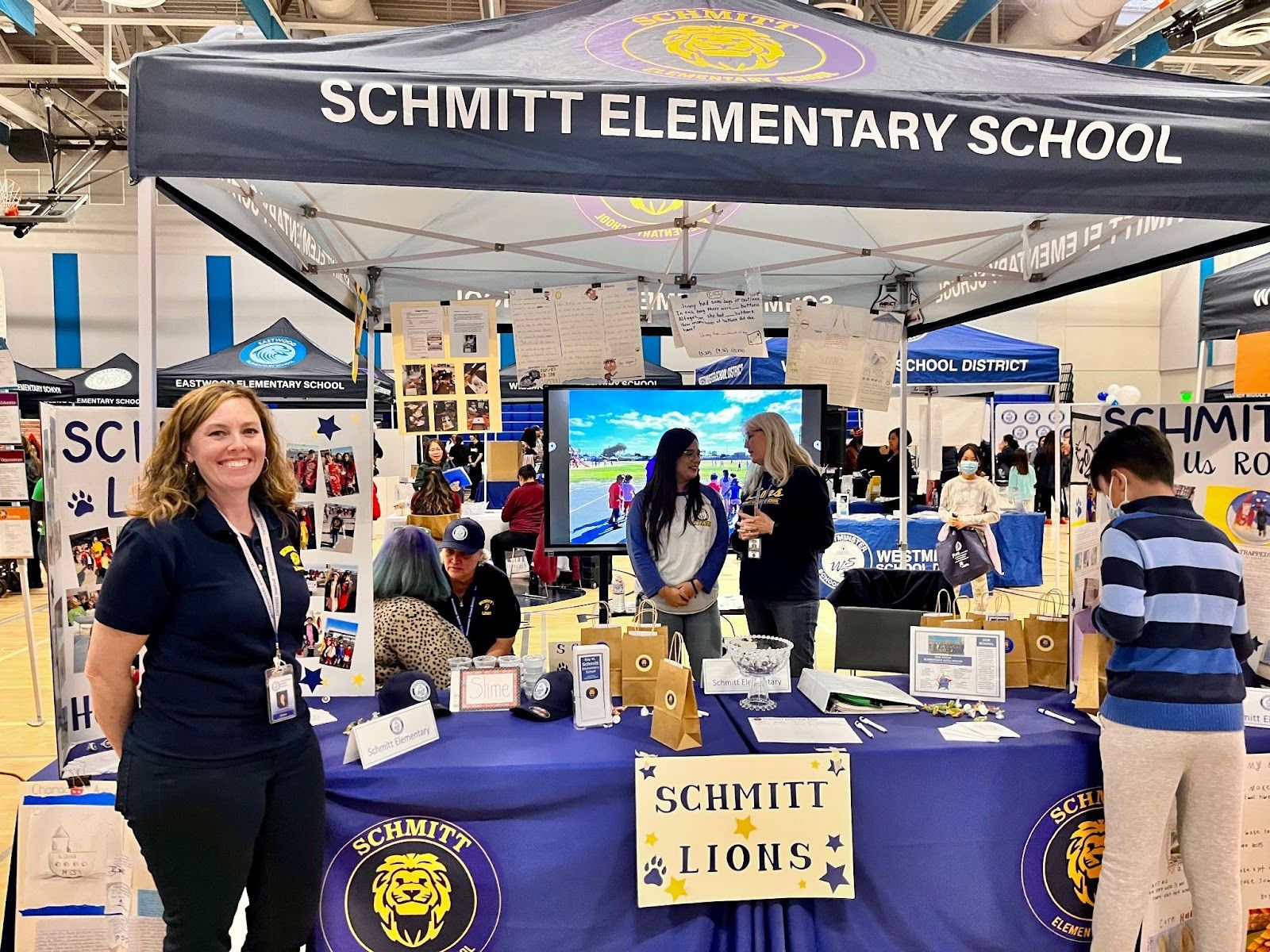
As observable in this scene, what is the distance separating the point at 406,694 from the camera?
2.14 meters

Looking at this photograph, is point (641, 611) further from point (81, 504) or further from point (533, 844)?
point (81, 504)

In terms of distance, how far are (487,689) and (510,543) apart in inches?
186

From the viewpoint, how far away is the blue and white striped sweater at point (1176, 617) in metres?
1.83

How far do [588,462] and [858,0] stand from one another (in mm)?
4695

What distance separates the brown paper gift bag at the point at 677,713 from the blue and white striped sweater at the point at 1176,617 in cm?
93

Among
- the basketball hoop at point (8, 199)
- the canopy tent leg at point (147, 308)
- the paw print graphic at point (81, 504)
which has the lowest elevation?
the paw print graphic at point (81, 504)

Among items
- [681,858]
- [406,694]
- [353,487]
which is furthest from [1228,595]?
[353,487]

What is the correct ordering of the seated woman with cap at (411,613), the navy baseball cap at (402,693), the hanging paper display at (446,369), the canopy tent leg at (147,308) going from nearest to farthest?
the canopy tent leg at (147,308)
the navy baseball cap at (402,693)
the seated woman with cap at (411,613)
the hanging paper display at (446,369)

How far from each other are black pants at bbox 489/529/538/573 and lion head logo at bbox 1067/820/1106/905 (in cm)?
512

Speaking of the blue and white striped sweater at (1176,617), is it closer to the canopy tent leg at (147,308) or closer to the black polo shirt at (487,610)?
the black polo shirt at (487,610)

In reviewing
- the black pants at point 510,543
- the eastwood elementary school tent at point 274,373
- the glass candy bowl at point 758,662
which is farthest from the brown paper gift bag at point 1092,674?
the eastwood elementary school tent at point 274,373

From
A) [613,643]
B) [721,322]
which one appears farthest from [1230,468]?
[613,643]

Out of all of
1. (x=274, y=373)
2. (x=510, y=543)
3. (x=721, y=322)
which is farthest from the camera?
(x=274, y=373)

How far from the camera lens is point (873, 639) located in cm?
340
